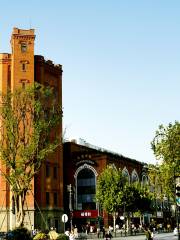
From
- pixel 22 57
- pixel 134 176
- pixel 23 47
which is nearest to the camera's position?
pixel 22 57

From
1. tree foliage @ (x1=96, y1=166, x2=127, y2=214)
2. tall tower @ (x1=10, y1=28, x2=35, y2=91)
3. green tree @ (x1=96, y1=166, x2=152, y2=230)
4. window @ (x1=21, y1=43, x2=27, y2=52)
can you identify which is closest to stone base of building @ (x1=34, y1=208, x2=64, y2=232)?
tree foliage @ (x1=96, y1=166, x2=127, y2=214)

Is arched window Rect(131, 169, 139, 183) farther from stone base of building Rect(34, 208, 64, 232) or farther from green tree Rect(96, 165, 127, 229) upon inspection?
stone base of building Rect(34, 208, 64, 232)

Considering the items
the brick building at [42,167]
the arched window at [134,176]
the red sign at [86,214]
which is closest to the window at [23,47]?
the brick building at [42,167]

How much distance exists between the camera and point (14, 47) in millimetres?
73438

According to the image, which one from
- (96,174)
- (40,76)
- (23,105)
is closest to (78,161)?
(96,174)

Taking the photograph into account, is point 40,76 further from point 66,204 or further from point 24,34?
point 66,204

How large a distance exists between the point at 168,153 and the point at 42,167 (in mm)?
29352

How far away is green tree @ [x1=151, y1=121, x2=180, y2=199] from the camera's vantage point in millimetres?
48375

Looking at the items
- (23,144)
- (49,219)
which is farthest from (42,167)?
(23,144)

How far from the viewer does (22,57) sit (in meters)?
73.6

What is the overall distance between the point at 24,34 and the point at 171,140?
113 ft

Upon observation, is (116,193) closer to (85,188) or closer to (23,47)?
(85,188)

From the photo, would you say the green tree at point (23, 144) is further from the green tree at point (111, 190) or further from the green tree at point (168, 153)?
the green tree at point (111, 190)

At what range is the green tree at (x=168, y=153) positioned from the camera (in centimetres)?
4838
